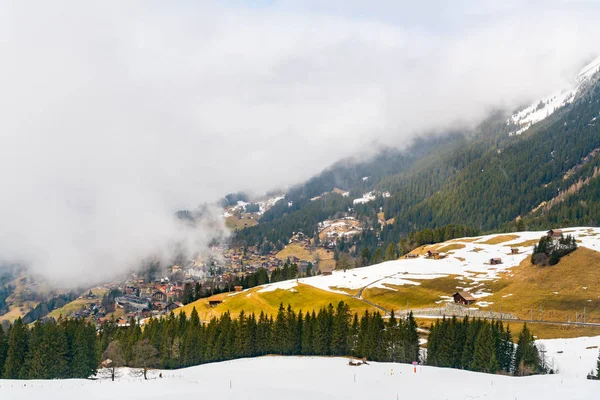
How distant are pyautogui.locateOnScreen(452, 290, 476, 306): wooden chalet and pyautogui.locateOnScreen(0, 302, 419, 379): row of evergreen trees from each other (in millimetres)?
54953

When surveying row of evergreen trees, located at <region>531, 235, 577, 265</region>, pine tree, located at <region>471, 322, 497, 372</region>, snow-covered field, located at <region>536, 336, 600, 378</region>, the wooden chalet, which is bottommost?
snow-covered field, located at <region>536, 336, 600, 378</region>

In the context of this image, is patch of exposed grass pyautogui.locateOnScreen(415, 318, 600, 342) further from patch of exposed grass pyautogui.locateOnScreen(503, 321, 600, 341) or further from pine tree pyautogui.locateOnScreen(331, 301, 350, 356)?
pine tree pyautogui.locateOnScreen(331, 301, 350, 356)

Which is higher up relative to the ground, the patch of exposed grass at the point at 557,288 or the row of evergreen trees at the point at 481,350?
the patch of exposed grass at the point at 557,288

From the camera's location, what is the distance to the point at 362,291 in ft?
652

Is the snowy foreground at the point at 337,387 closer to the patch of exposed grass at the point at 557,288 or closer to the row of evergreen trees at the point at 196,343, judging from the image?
the row of evergreen trees at the point at 196,343

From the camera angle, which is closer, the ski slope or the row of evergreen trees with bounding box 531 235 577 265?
the ski slope

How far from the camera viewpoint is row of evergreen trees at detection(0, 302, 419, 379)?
97.2 meters

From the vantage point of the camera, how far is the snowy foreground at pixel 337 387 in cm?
4997

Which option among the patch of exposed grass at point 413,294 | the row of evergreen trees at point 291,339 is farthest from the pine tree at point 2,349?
the patch of exposed grass at point 413,294

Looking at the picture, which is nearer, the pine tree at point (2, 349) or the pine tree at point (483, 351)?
the pine tree at point (483, 351)

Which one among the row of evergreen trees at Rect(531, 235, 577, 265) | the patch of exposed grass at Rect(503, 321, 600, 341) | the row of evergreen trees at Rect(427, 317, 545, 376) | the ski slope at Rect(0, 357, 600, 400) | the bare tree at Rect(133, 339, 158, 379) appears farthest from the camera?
the row of evergreen trees at Rect(531, 235, 577, 265)

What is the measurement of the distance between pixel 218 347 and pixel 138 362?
18.6 m

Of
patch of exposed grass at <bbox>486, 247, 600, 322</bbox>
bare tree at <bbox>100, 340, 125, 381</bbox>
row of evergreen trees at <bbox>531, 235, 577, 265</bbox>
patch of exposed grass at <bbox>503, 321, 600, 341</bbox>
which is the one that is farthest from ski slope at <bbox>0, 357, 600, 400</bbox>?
row of evergreen trees at <bbox>531, 235, 577, 265</bbox>

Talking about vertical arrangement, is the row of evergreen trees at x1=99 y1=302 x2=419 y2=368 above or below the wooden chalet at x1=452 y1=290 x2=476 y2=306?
below
